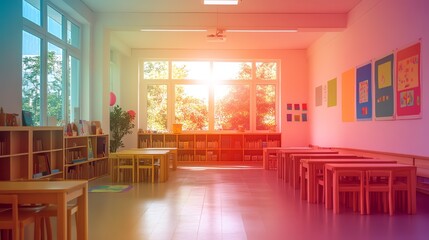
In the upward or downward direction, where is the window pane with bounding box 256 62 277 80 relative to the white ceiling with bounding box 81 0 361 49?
downward

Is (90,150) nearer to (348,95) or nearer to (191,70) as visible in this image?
(191,70)

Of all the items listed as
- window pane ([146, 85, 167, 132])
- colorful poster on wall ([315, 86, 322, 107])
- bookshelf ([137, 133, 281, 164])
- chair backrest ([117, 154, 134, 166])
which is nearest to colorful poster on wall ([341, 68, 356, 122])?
colorful poster on wall ([315, 86, 322, 107])

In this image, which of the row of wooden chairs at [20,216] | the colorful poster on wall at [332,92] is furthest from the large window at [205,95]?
the row of wooden chairs at [20,216]

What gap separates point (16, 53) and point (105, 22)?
3.95 metres

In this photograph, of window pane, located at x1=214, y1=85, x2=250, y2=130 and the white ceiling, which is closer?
the white ceiling

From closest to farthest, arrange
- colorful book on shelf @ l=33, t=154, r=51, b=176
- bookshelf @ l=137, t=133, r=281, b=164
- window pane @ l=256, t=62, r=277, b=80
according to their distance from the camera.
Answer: colorful book on shelf @ l=33, t=154, r=51, b=176 → bookshelf @ l=137, t=133, r=281, b=164 → window pane @ l=256, t=62, r=277, b=80

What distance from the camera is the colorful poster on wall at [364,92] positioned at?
8469 mm

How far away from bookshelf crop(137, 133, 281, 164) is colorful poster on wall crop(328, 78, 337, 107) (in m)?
3.18

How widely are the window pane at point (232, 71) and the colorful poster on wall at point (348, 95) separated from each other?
15.9 feet

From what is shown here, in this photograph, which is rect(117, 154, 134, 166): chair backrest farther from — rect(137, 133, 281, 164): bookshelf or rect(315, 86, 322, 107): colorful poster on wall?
rect(315, 86, 322, 107): colorful poster on wall

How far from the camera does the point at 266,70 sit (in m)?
14.6

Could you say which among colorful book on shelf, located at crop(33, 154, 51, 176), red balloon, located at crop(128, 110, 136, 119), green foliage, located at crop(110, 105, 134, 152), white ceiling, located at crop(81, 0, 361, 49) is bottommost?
colorful book on shelf, located at crop(33, 154, 51, 176)

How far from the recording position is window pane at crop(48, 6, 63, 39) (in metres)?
8.24

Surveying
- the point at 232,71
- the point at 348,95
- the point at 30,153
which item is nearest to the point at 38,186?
the point at 30,153
